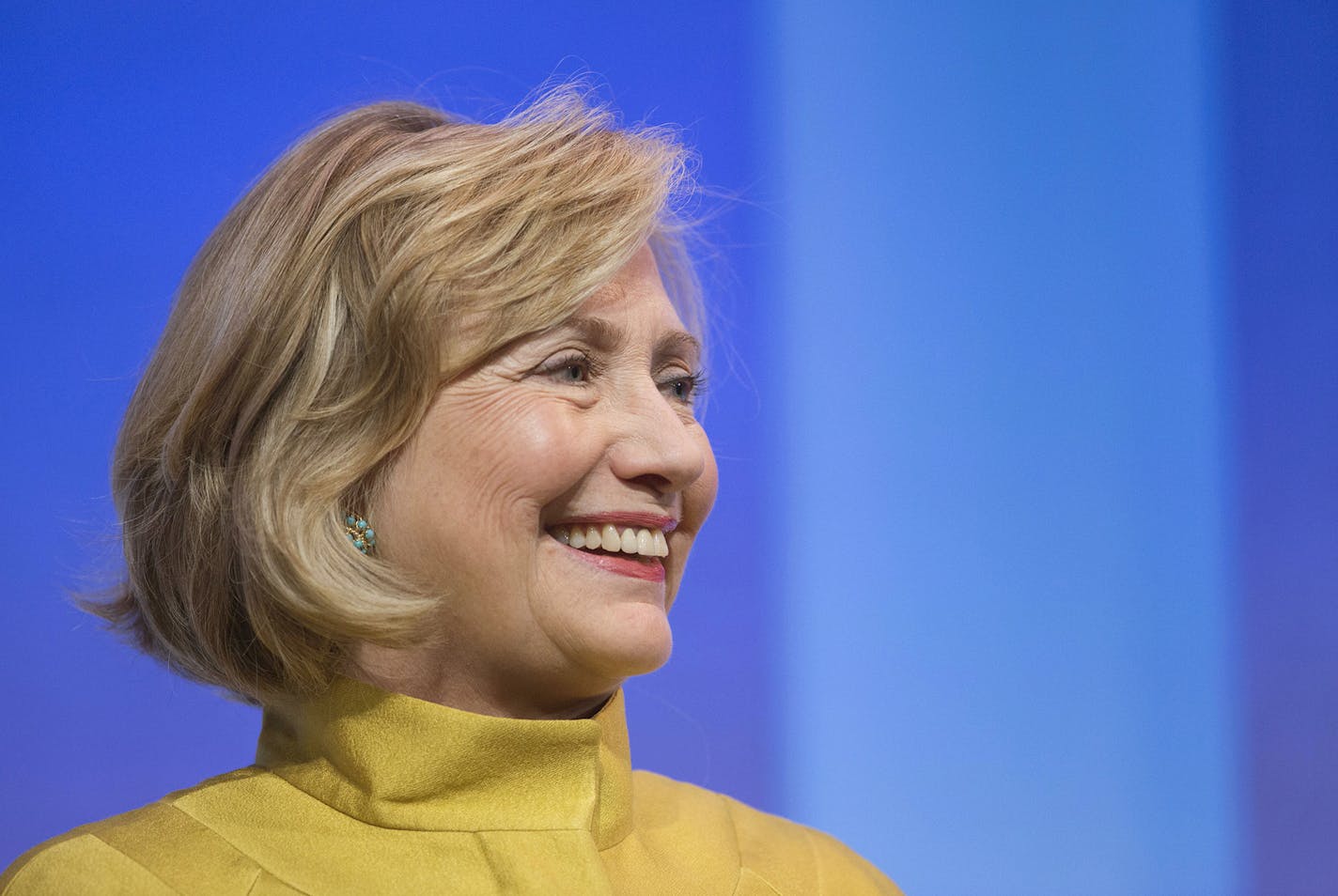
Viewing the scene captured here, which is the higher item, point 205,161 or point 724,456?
point 205,161

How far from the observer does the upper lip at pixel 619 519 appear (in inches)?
52.0

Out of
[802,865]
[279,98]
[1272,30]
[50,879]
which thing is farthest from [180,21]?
[1272,30]

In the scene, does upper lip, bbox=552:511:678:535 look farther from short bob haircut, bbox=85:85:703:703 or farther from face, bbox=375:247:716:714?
short bob haircut, bbox=85:85:703:703

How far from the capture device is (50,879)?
1241mm

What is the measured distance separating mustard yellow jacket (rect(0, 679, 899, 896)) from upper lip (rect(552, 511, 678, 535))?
7.5 inches

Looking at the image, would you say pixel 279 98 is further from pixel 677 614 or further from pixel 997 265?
pixel 997 265

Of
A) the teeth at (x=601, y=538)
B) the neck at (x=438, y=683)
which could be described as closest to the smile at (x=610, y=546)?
the teeth at (x=601, y=538)

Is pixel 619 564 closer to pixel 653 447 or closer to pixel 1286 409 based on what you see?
pixel 653 447

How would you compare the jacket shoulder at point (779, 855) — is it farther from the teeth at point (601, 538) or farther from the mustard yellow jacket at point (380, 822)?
the teeth at point (601, 538)

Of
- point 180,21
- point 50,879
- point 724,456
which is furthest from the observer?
point 724,456

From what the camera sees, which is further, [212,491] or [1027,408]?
[1027,408]

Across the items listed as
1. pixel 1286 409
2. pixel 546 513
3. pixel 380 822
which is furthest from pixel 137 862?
pixel 1286 409

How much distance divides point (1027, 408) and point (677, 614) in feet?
2.23

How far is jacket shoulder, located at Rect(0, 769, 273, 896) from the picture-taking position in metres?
1.23
